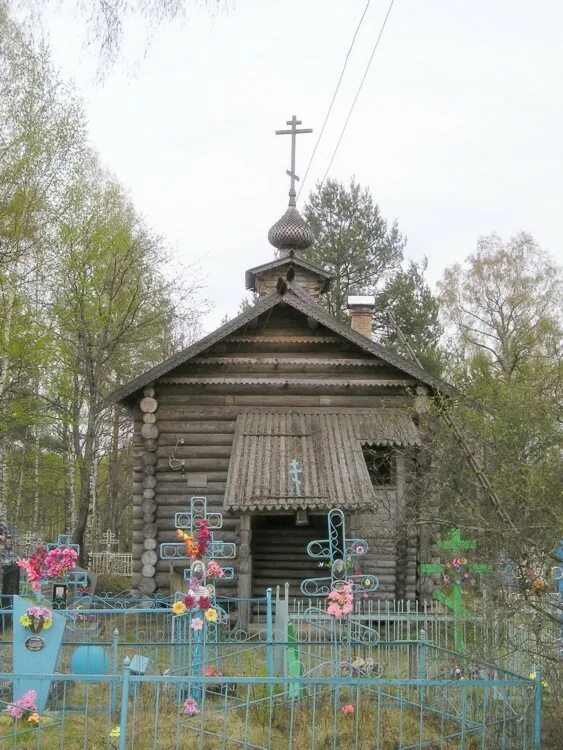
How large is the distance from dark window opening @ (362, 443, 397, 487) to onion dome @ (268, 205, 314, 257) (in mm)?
7591

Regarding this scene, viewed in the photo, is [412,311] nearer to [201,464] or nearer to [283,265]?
[283,265]

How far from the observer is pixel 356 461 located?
1503cm

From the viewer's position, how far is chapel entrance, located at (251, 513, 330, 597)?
16.5 m

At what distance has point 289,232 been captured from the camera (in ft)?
72.7

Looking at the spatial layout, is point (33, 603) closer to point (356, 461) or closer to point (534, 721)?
point (534, 721)

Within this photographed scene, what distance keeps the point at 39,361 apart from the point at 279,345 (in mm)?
6694

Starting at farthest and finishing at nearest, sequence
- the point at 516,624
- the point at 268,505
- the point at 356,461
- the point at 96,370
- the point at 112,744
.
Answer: the point at 96,370 → the point at 356,461 → the point at 268,505 → the point at 516,624 → the point at 112,744

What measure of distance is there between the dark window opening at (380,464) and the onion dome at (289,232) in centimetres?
759

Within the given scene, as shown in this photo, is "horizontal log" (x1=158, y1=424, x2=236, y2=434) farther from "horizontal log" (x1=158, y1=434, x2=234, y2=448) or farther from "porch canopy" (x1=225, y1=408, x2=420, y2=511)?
"porch canopy" (x1=225, y1=408, x2=420, y2=511)

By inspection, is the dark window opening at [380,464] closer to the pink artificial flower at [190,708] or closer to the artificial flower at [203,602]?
the artificial flower at [203,602]

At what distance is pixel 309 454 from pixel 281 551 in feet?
7.60

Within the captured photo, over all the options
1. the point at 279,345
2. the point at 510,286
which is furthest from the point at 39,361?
the point at 510,286

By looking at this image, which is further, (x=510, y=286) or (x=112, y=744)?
(x=510, y=286)

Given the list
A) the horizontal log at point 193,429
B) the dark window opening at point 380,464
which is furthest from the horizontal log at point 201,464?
the dark window opening at point 380,464
